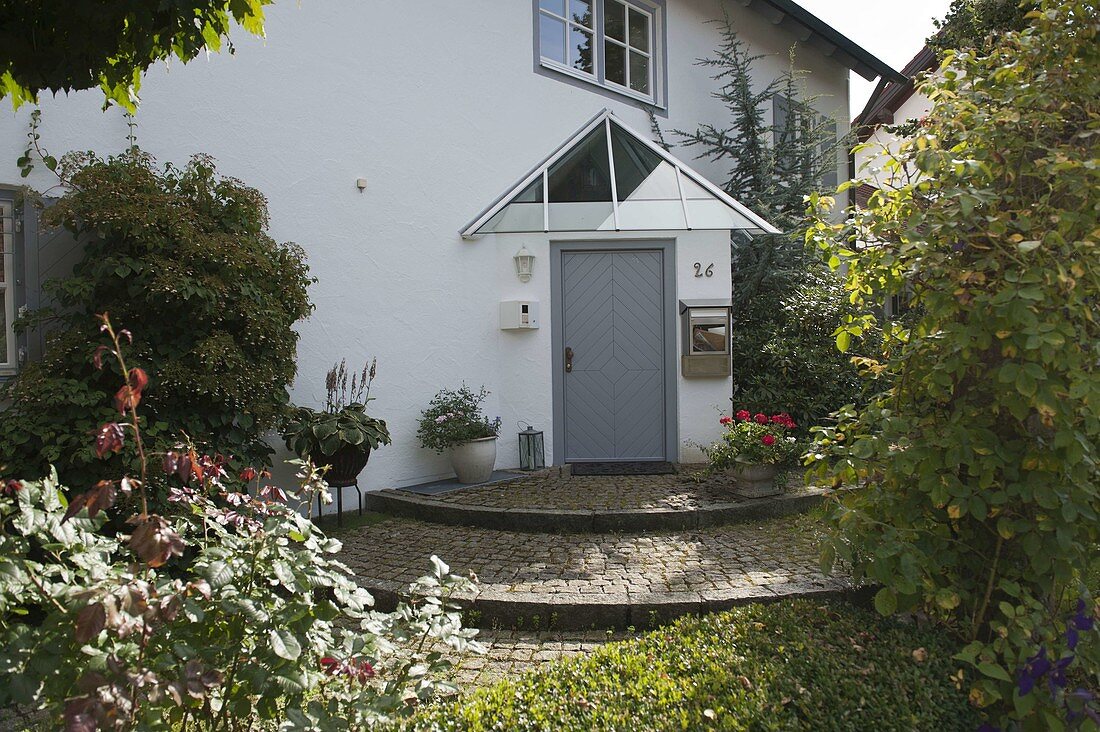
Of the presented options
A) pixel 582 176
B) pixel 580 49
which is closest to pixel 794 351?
pixel 582 176

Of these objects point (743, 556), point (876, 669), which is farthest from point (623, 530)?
point (876, 669)

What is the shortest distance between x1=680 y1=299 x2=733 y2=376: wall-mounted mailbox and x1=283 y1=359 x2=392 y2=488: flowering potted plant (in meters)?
3.40

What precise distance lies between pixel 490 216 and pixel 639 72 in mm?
3459

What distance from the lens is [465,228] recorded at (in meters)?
7.78

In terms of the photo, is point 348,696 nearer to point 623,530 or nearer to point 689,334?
point 623,530

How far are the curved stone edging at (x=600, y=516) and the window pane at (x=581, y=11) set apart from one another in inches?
237

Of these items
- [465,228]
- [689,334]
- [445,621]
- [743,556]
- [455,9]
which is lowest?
[743,556]

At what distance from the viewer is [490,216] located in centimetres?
784

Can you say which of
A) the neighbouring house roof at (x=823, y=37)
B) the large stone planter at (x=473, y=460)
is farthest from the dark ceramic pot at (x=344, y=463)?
the neighbouring house roof at (x=823, y=37)

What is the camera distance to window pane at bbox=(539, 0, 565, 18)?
873 cm

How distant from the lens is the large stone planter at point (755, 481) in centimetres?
Result: 655

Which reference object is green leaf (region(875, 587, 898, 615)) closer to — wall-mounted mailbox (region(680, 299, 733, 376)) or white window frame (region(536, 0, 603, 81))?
wall-mounted mailbox (region(680, 299, 733, 376))

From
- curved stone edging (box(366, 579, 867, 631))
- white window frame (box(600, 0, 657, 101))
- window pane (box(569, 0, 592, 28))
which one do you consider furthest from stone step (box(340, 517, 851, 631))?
window pane (box(569, 0, 592, 28))

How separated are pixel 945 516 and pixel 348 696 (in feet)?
8.02
